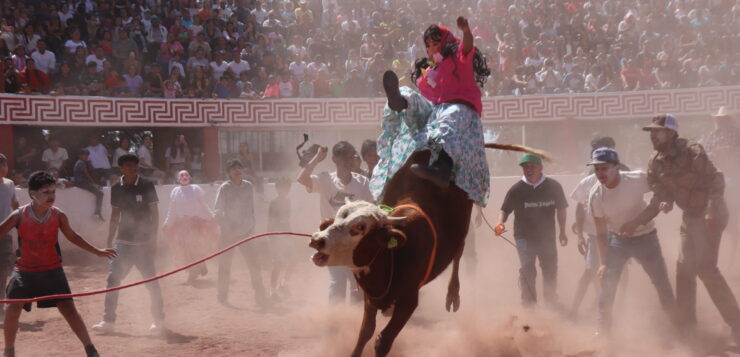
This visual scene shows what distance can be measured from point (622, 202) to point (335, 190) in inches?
117

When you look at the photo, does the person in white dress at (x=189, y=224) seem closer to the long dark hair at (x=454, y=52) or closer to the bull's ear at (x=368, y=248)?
the long dark hair at (x=454, y=52)

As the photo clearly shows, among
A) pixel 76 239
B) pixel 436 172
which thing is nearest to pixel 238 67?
pixel 76 239

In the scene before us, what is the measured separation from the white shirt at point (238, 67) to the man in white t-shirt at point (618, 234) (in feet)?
37.7

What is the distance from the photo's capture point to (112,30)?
1688cm

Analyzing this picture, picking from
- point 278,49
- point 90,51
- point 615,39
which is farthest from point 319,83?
point 615,39

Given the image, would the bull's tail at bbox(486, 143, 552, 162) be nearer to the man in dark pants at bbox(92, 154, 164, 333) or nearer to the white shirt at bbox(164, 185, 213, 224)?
the man in dark pants at bbox(92, 154, 164, 333)

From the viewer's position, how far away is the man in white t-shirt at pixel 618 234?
736cm

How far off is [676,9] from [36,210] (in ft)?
63.7

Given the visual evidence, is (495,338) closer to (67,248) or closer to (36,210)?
(36,210)

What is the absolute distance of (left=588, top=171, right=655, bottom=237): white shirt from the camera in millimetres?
7480

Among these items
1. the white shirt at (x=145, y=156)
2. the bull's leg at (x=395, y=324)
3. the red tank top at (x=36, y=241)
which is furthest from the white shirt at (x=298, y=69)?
the bull's leg at (x=395, y=324)

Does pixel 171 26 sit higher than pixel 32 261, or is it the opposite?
pixel 171 26

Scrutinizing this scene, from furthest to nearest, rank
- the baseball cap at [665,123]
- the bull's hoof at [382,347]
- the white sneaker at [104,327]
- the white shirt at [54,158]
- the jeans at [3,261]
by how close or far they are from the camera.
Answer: the white shirt at [54,158], the jeans at [3,261], the white sneaker at [104,327], the baseball cap at [665,123], the bull's hoof at [382,347]

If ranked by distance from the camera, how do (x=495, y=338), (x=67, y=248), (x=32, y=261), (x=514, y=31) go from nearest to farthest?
(x=32, y=261) → (x=495, y=338) → (x=67, y=248) → (x=514, y=31)
